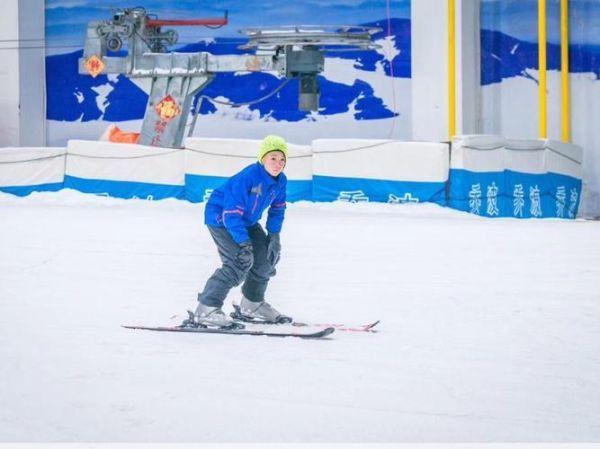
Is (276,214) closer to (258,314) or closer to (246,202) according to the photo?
(246,202)

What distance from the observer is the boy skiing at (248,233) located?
7137mm

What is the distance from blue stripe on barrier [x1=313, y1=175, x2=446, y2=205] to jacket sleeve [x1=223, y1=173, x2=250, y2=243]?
8.91m

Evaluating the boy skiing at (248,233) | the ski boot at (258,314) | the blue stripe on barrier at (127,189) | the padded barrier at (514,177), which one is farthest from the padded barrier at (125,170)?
the boy skiing at (248,233)

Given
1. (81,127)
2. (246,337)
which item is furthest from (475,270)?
(81,127)

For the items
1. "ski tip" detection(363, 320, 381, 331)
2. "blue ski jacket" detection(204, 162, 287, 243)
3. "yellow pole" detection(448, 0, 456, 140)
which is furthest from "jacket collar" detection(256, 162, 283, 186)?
"yellow pole" detection(448, 0, 456, 140)

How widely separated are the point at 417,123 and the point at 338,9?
8.41 feet

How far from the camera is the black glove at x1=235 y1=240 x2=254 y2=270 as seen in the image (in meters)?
7.13

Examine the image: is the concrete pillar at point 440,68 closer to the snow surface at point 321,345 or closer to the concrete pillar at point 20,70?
the concrete pillar at point 20,70

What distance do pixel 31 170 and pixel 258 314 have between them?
438 inches

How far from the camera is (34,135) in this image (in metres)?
23.2

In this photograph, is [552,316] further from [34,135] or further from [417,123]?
[34,135]

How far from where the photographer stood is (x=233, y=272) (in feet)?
23.7

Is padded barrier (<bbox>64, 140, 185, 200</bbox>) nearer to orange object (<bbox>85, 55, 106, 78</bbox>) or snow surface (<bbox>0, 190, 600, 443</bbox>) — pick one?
orange object (<bbox>85, 55, 106, 78</bbox>)

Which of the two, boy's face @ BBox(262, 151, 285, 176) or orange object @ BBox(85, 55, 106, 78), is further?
orange object @ BBox(85, 55, 106, 78)
